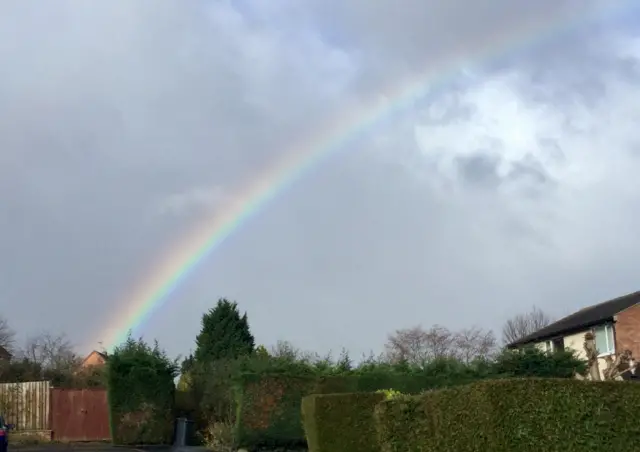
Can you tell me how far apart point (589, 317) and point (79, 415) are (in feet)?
98.1

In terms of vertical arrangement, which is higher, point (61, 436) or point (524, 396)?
point (524, 396)

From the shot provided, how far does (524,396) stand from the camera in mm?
9461

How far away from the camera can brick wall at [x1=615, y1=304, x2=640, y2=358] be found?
39.9 m

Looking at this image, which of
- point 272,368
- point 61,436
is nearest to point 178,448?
point 272,368

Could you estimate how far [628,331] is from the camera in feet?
132

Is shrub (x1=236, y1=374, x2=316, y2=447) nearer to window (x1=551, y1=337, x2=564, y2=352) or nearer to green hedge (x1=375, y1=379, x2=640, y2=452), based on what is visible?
green hedge (x1=375, y1=379, x2=640, y2=452)

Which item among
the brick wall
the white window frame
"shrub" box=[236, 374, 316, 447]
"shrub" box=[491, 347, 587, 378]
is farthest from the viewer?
the white window frame

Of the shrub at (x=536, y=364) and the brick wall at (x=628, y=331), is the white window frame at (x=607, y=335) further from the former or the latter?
the shrub at (x=536, y=364)

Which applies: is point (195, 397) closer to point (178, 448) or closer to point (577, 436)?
point (178, 448)

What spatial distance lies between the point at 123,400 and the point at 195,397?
3.41m

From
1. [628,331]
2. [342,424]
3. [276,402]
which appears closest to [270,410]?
[276,402]

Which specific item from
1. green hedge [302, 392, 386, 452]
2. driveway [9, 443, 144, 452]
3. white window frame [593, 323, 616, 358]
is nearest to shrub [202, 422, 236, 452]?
driveway [9, 443, 144, 452]

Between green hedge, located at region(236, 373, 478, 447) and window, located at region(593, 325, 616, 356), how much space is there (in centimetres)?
2063

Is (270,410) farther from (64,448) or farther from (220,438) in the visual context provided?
(64,448)
